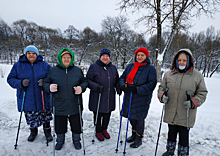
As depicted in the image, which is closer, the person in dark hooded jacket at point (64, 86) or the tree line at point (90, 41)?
the person in dark hooded jacket at point (64, 86)

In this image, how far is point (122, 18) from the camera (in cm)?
2525

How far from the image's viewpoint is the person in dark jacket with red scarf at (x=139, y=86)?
2343mm

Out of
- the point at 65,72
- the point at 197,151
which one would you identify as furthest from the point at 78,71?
the point at 197,151

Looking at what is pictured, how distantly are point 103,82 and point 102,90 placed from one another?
0.65 ft

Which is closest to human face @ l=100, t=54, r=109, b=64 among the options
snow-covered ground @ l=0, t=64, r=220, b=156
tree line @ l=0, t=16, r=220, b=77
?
snow-covered ground @ l=0, t=64, r=220, b=156

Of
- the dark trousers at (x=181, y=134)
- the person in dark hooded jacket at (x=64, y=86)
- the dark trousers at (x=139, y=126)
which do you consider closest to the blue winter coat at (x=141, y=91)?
the dark trousers at (x=139, y=126)

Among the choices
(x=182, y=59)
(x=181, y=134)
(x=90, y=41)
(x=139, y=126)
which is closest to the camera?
(x=182, y=59)

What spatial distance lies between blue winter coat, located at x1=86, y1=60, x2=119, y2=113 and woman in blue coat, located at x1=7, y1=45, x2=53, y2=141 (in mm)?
981

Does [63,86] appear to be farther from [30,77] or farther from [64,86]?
[30,77]

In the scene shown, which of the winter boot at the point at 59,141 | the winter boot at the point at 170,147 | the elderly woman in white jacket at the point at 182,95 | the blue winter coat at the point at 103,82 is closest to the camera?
the elderly woman in white jacket at the point at 182,95

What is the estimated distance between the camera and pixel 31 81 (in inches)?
97.0

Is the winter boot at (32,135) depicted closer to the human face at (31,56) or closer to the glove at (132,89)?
the human face at (31,56)


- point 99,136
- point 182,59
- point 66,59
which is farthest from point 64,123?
point 182,59

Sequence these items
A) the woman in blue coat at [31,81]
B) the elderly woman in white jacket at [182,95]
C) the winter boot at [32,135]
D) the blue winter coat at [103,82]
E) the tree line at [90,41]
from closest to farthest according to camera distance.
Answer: the elderly woman in white jacket at [182,95] < the woman in blue coat at [31,81] < the blue winter coat at [103,82] < the winter boot at [32,135] < the tree line at [90,41]
